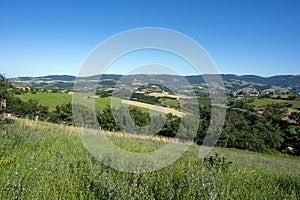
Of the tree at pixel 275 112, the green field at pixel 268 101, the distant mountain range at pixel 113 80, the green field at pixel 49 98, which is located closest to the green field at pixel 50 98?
the green field at pixel 49 98

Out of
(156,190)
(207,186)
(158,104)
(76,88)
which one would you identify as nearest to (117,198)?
(156,190)

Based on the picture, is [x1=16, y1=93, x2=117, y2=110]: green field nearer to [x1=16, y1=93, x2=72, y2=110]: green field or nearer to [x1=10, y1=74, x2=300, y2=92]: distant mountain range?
[x1=16, y1=93, x2=72, y2=110]: green field

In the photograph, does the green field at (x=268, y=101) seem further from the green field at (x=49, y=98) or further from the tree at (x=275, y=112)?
the green field at (x=49, y=98)

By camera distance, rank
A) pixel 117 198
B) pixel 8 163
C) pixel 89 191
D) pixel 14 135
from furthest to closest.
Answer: pixel 14 135
pixel 8 163
pixel 89 191
pixel 117 198

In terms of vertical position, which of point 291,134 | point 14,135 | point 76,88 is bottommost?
point 291,134

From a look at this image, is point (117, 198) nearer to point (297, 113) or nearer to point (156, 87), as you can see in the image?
point (156, 87)

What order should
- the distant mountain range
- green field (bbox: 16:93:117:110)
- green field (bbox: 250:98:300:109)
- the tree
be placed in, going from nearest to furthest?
1. the distant mountain range
2. green field (bbox: 16:93:117:110)
3. the tree
4. green field (bbox: 250:98:300:109)

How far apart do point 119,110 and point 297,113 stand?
6046 centimetres

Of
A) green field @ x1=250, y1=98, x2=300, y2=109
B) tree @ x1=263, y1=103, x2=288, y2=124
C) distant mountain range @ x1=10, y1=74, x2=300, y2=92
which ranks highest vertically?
distant mountain range @ x1=10, y1=74, x2=300, y2=92

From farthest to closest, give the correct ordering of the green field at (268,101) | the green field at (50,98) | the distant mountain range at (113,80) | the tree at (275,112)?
the green field at (268,101)
the tree at (275,112)
the green field at (50,98)
the distant mountain range at (113,80)

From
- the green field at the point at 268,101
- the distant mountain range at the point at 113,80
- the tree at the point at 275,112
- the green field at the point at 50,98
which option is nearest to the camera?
the distant mountain range at the point at 113,80

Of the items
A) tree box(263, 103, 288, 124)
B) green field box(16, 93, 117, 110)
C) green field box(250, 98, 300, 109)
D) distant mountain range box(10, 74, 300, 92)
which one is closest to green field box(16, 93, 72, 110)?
green field box(16, 93, 117, 110)

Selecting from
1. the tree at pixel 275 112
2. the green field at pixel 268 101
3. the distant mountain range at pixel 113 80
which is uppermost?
the distant mountain range at pixel 113 80

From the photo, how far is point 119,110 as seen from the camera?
10430 millimetres
